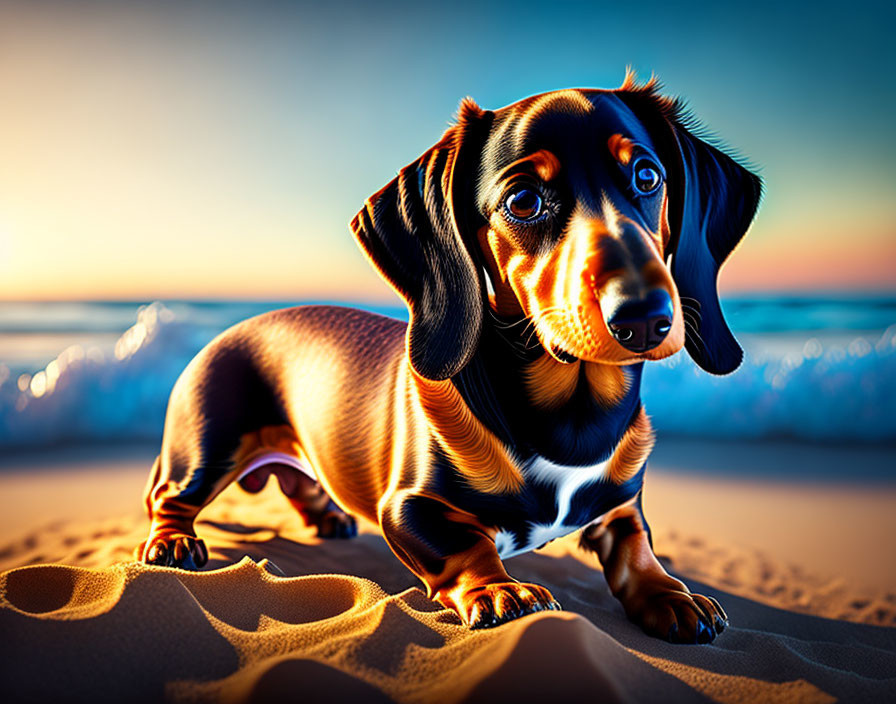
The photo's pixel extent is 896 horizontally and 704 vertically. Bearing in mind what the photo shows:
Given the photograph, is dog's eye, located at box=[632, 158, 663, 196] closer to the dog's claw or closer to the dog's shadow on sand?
the dog's shadow on sand

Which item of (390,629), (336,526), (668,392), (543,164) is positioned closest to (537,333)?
(543,164)

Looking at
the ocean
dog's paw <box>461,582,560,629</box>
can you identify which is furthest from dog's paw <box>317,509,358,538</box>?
the ocean

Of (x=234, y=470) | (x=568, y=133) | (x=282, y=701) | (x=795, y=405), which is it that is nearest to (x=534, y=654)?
(x=282, y=701)

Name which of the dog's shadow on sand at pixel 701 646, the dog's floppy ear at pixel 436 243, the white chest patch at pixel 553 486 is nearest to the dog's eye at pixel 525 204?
the dog's floppy ear at pixel 436 243

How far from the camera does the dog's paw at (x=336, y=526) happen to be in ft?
7.47

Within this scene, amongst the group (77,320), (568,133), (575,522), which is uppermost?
(568,133)

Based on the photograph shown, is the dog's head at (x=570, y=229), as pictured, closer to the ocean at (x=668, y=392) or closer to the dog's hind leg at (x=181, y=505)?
the dog's hind leg at (x=181, y=505)

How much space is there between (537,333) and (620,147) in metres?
0.38

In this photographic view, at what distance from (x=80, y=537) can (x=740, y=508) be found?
102 inches

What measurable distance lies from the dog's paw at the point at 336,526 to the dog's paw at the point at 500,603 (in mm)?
1058

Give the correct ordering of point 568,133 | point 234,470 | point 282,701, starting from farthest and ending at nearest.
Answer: point 234,470 < point 568,133 < point 282,701

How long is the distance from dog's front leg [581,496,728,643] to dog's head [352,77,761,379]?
0.47 meters

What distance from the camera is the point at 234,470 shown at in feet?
6.31

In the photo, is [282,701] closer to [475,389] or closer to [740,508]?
[475,389]
